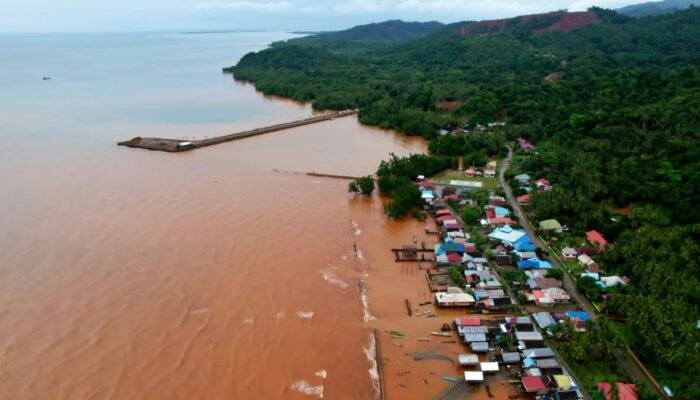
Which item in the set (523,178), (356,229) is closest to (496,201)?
(523,178)

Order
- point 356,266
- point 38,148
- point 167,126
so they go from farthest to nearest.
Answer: point 167,126 < point 38,148 < point 356,266

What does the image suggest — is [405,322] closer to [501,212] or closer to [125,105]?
[501,212]

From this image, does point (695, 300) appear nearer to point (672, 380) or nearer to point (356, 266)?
point (672, 380)

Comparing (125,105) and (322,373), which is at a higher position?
(125,105)

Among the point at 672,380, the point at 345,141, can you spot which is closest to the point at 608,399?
the point at 672,380

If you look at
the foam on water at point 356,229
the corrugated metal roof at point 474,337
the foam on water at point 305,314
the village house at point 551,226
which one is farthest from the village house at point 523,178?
the foam on water at point 305,314
